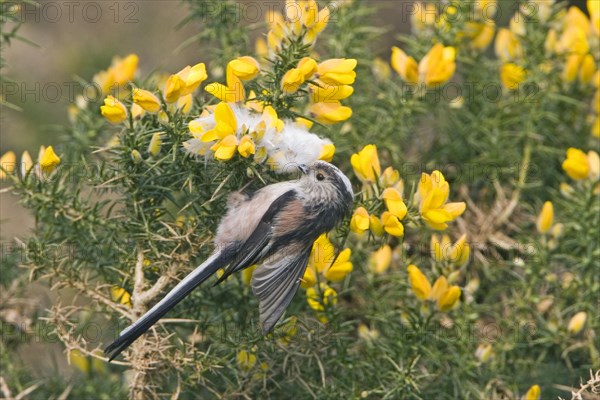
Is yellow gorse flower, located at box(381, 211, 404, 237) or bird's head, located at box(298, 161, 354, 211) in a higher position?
Answer: bird's head, located at box(298, 161, 354, 211)

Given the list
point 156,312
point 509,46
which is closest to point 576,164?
point 509,46

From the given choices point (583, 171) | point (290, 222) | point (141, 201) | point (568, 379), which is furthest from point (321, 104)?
point (568, 379)

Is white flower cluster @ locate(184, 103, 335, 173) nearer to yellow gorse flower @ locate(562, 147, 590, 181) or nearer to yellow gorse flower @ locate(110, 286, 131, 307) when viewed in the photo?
yellow gorse flower @ locate(110, 286, 131, 307)

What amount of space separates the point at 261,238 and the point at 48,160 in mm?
638

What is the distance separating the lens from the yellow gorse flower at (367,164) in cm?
240

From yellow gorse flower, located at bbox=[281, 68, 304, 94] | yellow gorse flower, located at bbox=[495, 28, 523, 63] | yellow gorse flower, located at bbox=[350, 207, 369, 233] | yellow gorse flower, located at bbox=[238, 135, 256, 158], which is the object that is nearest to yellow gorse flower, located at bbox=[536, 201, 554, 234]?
yellow gorse flower, located at bbox=[495, 28, 523, 63]

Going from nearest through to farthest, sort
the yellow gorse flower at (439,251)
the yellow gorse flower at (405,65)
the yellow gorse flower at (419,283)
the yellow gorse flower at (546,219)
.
Result: the yellow gorse flower at (419,283), the yellow gorse flower at (439,251), the yellow gorse flower at (546,219), the yellow gorse flower at (405,65)

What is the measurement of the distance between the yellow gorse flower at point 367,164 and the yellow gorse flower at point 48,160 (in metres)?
0.83

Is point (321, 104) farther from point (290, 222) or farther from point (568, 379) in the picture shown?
point (568, 379)

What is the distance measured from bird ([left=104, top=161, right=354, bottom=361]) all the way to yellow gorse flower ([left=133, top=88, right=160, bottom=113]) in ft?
1.01

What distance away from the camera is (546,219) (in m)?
2.86

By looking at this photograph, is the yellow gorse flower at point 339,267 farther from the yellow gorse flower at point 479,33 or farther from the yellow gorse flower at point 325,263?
the yellow gorse flower at point 479,33

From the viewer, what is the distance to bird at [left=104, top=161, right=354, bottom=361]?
2.22 m

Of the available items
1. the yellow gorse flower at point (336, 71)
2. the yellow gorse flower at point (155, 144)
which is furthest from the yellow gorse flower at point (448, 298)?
the yellow gorse flower at point (155, 144)
